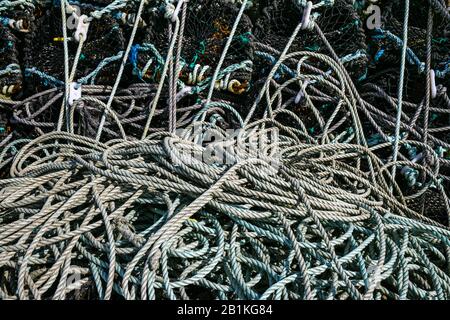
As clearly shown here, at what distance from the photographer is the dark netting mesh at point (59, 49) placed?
2.20 m

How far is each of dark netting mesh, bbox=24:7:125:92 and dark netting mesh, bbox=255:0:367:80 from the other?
69 cm

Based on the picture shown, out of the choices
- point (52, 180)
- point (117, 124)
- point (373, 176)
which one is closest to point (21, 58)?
point (117, 124)

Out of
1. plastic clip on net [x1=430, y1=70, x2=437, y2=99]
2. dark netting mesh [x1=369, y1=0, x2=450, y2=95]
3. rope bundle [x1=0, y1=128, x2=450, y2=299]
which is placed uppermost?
dark netting mesh [x1=369, y1=0, x2=450, y2=95]

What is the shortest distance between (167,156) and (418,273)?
90 cm

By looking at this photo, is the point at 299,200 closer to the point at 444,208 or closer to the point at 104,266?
the point at 104,266

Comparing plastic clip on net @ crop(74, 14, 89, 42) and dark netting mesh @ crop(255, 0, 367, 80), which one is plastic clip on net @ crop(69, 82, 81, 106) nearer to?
plastic clip on net @ crop(74, 14, 89, 42)

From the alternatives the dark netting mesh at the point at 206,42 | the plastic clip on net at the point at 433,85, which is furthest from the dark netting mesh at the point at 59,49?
the plastic clip on net at the point at 433,85

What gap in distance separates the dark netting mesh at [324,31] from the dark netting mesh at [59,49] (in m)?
0.69

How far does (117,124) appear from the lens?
6.81 ft

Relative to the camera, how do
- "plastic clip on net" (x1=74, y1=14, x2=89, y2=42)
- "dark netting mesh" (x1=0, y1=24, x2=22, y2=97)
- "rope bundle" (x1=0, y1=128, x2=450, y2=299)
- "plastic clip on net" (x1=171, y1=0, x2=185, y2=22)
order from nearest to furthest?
"rope bundle" (x1=0, y1=128, x2=450, y2=299) → "plastic clip on net" (x1=171, y1=0, x2=185, y2=22) → "plastic clip on net" (x1=74, y1=14, x2=89, y2=42) → "dark netting mesh" (x1=0, y1=24, x2=22, y2=97)

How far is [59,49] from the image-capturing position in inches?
88.4

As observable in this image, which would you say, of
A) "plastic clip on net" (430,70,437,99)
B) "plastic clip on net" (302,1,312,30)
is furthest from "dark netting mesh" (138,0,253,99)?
Result: "plastic clip on net" (430,70,437,99)

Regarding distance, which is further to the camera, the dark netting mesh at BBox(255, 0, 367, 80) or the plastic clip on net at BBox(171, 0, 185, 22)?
the dark netting mesh at BBox(255, 0, 367, 80)

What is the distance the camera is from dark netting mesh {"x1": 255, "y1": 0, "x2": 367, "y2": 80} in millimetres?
2125
